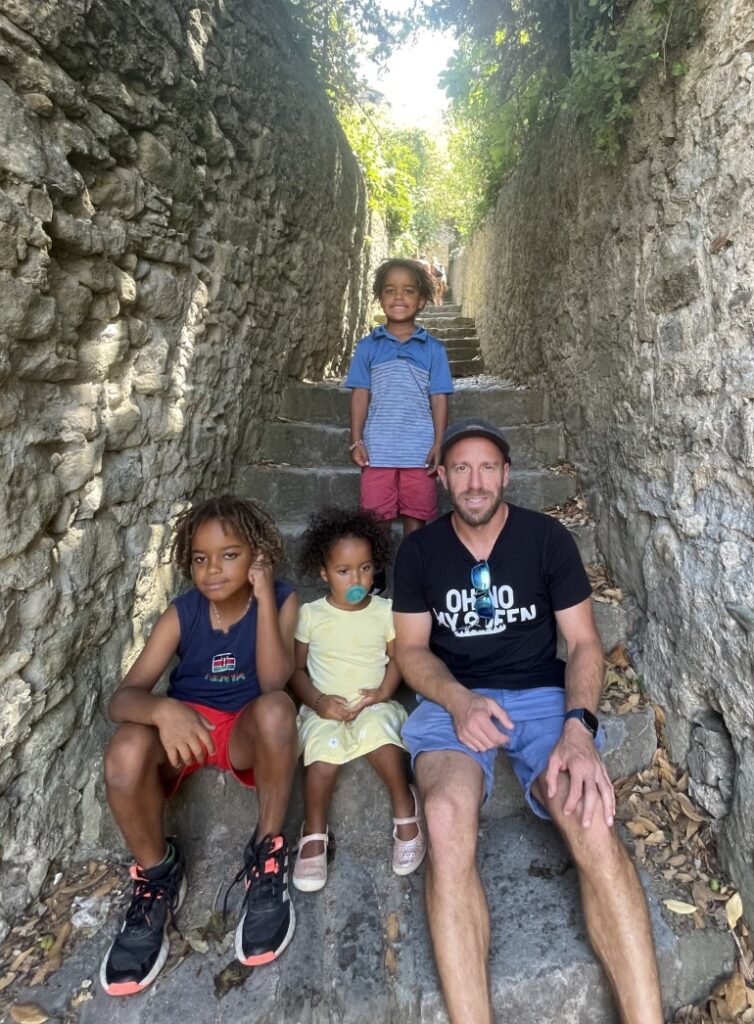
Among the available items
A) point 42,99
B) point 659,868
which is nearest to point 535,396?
point 659,868

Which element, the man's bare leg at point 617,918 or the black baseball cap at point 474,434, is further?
the black baseball cap at point 474,434

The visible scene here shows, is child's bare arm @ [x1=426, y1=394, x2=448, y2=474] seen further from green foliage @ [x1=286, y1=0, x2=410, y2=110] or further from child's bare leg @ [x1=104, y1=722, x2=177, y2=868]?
green foliage @ [x1=286, y1=0, x2=410, y2=110]

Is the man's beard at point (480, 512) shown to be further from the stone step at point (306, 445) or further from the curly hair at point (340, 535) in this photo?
the stone step at point (306, 445)

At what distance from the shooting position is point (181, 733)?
1.69 m

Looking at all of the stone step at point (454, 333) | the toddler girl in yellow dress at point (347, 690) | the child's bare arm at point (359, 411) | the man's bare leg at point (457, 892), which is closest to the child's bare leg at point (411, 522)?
the child's bare arm at point (359, 411)

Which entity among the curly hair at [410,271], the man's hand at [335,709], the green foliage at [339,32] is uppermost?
the green foliage at [339,32]

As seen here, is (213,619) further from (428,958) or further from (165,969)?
(428,958)

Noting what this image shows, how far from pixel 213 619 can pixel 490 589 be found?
0.96m

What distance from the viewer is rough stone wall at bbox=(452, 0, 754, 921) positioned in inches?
63.7

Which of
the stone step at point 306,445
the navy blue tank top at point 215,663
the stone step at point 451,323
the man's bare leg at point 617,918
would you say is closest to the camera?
the man's bare leg at point 617,918

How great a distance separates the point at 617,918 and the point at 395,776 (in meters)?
0.73

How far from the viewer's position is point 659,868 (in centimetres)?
175

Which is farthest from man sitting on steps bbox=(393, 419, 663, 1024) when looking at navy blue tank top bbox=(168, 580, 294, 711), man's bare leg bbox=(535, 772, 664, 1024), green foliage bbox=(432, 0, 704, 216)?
green foliage bbox=(432, 0, 704, 216)

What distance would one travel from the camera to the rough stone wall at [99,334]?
5.09 feet
